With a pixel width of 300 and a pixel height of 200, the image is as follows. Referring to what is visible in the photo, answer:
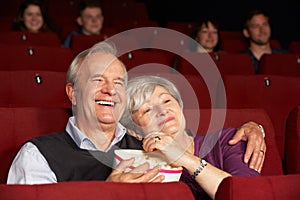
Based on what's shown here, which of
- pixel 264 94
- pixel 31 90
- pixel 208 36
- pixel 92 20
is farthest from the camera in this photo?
pixel 92 20

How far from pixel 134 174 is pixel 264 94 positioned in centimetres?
60

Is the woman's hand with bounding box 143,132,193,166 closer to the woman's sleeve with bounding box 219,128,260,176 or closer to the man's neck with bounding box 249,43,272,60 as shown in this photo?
the woman's sleeve with bounding box 219,128,260,176

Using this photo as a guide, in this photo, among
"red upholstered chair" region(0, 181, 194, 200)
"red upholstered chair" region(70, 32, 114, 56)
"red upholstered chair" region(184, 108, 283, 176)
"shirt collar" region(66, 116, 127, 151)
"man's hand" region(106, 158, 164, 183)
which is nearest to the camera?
"red upholstered chair" region(0, 181, 194, 200)

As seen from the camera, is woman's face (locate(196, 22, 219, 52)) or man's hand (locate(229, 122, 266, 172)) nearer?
man's hand (locate(229, 122, 266, 172))

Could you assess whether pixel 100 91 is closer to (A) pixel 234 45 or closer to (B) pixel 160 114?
(B) pixel 160 114

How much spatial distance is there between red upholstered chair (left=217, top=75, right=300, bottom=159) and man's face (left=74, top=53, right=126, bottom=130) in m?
0.43

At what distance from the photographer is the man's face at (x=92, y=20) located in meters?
1.97

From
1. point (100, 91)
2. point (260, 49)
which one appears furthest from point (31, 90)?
point (260, 49)

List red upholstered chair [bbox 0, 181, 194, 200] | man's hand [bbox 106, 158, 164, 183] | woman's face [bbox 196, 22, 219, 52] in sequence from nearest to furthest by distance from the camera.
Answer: red upholstered chair [bbox 0, 181, 194, 200] → man's hand [bbox 106, 158, 164, 183] → woman's face [bbox 196, 22, 219, 52]

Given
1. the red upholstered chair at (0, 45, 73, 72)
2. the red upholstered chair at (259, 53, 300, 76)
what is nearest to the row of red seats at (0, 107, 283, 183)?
the red upholstered chair at (0, 45, 73, 72)

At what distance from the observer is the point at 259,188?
2.01 ft

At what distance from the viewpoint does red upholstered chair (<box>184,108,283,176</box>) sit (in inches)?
37.4

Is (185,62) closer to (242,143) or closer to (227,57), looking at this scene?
(227,57)

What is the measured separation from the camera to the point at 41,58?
1.44 m
